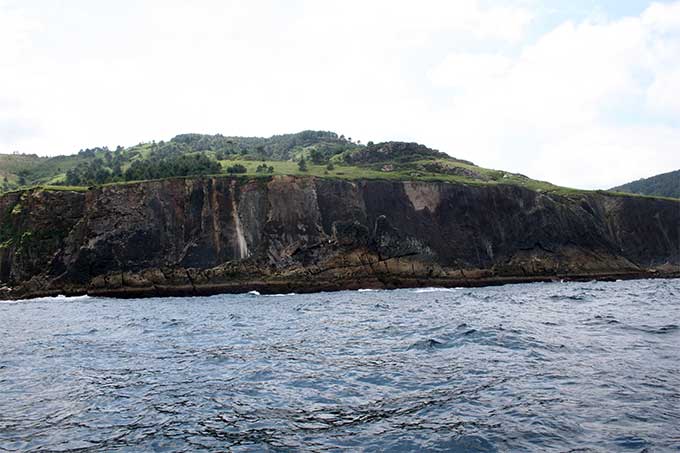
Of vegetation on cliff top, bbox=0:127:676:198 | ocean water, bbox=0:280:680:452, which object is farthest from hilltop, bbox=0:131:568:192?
ocean water, bbox=0:280:680:452

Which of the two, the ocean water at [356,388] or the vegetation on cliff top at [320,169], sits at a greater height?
the vegetation on cliff top at [320,169]

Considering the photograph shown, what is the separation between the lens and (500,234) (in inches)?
3558

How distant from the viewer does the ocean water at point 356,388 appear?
11.8 meters

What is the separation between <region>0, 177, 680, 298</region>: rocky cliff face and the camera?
251 feet

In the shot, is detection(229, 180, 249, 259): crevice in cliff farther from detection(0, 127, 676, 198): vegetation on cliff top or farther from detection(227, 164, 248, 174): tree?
detection(227, 164, 248, 174): tree

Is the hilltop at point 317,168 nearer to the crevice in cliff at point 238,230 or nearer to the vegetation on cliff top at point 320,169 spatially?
the vegetation on cliff top at point 320,169

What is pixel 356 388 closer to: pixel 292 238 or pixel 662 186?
pixel 292 238

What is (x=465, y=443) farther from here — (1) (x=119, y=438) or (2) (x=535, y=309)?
(2) (x=535, y=309)

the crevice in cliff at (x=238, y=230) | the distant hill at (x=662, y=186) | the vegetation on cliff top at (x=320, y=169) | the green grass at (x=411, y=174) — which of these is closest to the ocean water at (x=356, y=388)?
the crevice in cliff at (x=238, y=230)

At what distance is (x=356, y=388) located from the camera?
15.9m

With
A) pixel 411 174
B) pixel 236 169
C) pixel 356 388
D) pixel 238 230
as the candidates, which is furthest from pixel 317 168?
pixel 356 388

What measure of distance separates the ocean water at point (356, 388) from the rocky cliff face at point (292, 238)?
50021mm

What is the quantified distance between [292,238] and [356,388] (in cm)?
6719

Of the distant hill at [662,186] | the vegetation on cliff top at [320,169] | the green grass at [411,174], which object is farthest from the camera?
the distant hill at [662,186]
